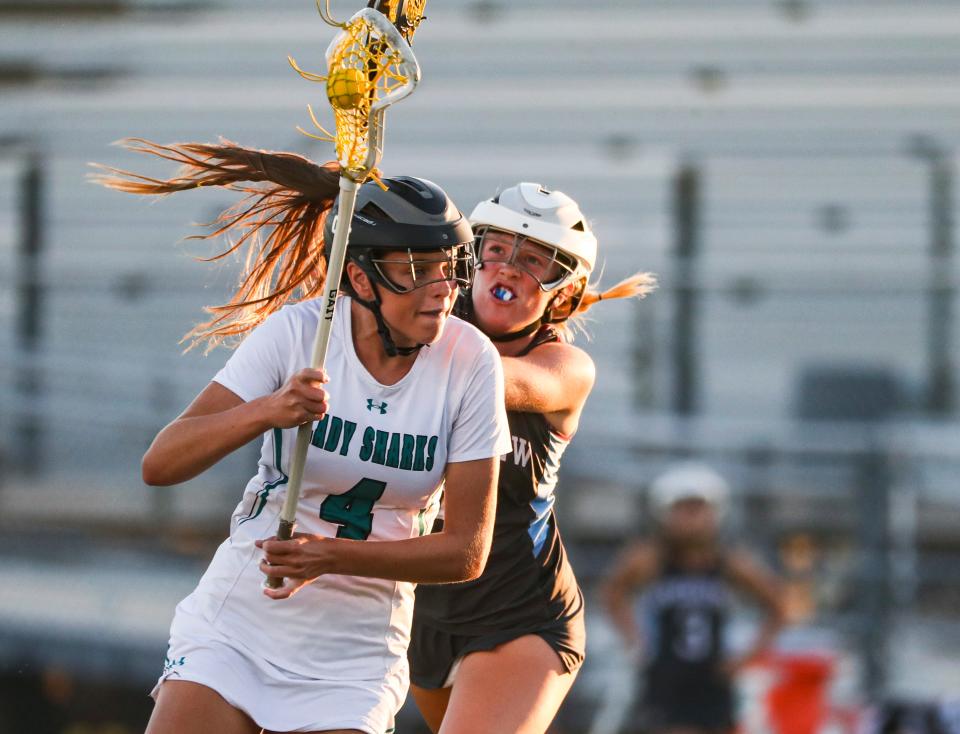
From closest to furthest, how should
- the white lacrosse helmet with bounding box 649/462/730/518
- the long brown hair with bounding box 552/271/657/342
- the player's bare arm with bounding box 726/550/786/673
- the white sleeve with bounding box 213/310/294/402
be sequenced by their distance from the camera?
the white sleeve with bounding box 213/310/294/402, the long brown hair with bounding box 552/271/657/342, the player's bare arm with bounding box 726/550/786/673, the white lacrosse helmet with bounding box 649/462/730/518

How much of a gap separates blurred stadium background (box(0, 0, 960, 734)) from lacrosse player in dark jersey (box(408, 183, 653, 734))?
407 cm

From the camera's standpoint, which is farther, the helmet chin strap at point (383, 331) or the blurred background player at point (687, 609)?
the blurred background player at point (687, 609)

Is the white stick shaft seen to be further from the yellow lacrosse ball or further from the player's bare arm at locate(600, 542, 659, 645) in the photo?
the player's bare arm at locate(600, 542, 659, 645)

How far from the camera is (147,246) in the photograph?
1454 centimetres

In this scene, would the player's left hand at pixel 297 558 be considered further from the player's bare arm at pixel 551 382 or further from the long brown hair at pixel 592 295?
the long brown hair at pixel 592 295

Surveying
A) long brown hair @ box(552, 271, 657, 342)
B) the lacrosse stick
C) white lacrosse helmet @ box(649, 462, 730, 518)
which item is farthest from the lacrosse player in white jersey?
white lacrosse helmet @ box(649, 462, 730, 518)

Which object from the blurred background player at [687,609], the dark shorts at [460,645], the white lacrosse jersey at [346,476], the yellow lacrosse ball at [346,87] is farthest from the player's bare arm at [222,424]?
the blurred background player at [687,609]

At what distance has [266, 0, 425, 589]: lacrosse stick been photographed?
288 cm

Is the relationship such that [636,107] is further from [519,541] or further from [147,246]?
[519,541]

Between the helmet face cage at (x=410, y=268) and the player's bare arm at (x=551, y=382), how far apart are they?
0.58m

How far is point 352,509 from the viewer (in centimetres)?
313

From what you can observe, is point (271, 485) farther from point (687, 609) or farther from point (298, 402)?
point (687, 609)

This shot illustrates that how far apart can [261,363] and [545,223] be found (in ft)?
3.83

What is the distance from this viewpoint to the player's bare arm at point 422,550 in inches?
114
